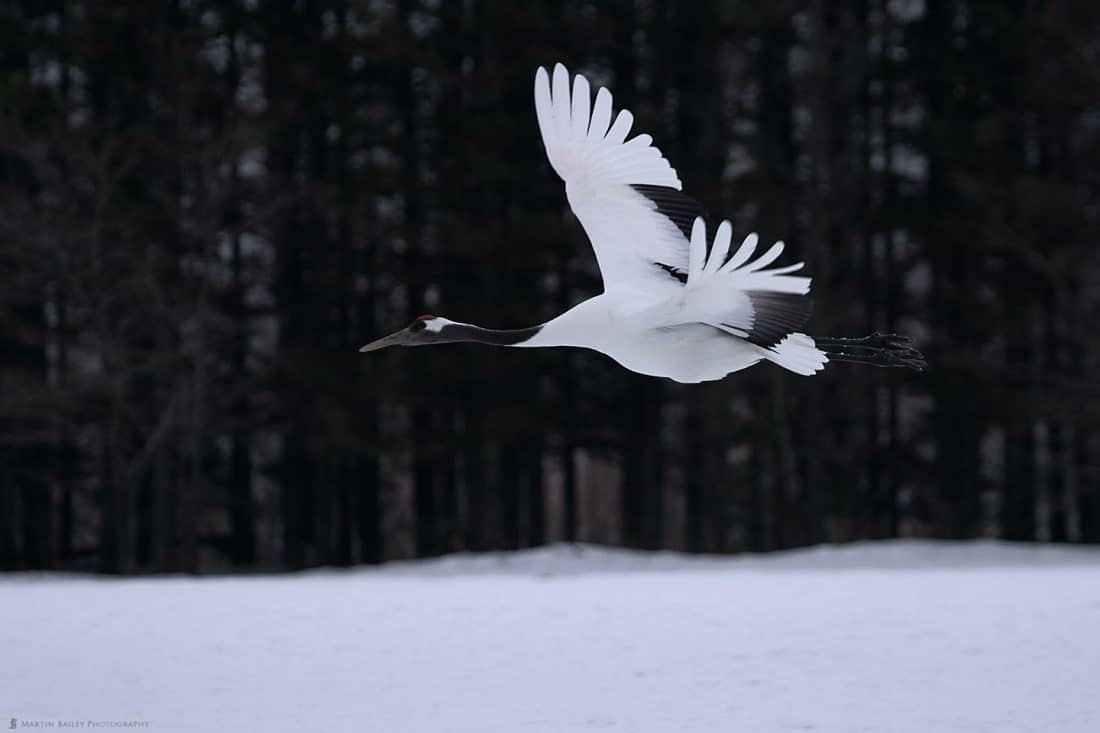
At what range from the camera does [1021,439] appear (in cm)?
2005

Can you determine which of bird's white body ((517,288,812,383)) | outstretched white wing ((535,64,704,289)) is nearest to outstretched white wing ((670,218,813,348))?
bird's white body ((517,288,812,383))

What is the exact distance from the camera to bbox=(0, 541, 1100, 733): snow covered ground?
681 centimetres

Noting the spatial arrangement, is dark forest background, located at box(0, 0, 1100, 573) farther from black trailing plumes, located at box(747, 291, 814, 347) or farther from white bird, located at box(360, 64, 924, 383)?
black trailing plumes, located at box(747, 291, 814, 347)

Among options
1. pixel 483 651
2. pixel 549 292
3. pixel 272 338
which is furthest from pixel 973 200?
pixel 483 651

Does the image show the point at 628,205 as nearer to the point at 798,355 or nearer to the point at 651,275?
the point at 651,275

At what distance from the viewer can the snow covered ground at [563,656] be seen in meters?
6.81

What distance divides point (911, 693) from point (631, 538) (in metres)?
12.5

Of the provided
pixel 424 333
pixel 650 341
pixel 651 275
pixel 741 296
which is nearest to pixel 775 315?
pixel 741 296

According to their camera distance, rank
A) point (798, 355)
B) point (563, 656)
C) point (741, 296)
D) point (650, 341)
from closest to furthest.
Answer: point (741, 296), point (650, 341), point (798, 355), point (563, 656)

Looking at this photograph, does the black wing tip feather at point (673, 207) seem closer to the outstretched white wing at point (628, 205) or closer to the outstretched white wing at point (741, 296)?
the outstretched white wing at point (628, 205)

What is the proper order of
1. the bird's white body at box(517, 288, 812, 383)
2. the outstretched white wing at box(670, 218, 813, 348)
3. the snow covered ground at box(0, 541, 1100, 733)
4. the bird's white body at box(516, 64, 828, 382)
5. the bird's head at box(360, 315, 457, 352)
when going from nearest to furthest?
the outstretched white wing at box(670, 218, 813, 348) → the bird's white body at box(516, 64, 828, 382) → the bird's white body at box(517, 288, 812, 383) → the bird's head at box(360, 315, 457, 352) → the snow covered ground at box(0, 541, 1100, 733)

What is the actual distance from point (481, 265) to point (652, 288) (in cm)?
Answer: 1222

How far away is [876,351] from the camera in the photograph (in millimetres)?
6480

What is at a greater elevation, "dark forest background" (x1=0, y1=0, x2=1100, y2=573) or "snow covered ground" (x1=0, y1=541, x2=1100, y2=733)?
"dark forest background" (x1=0, y1=0, x2=1100, y2=573)
